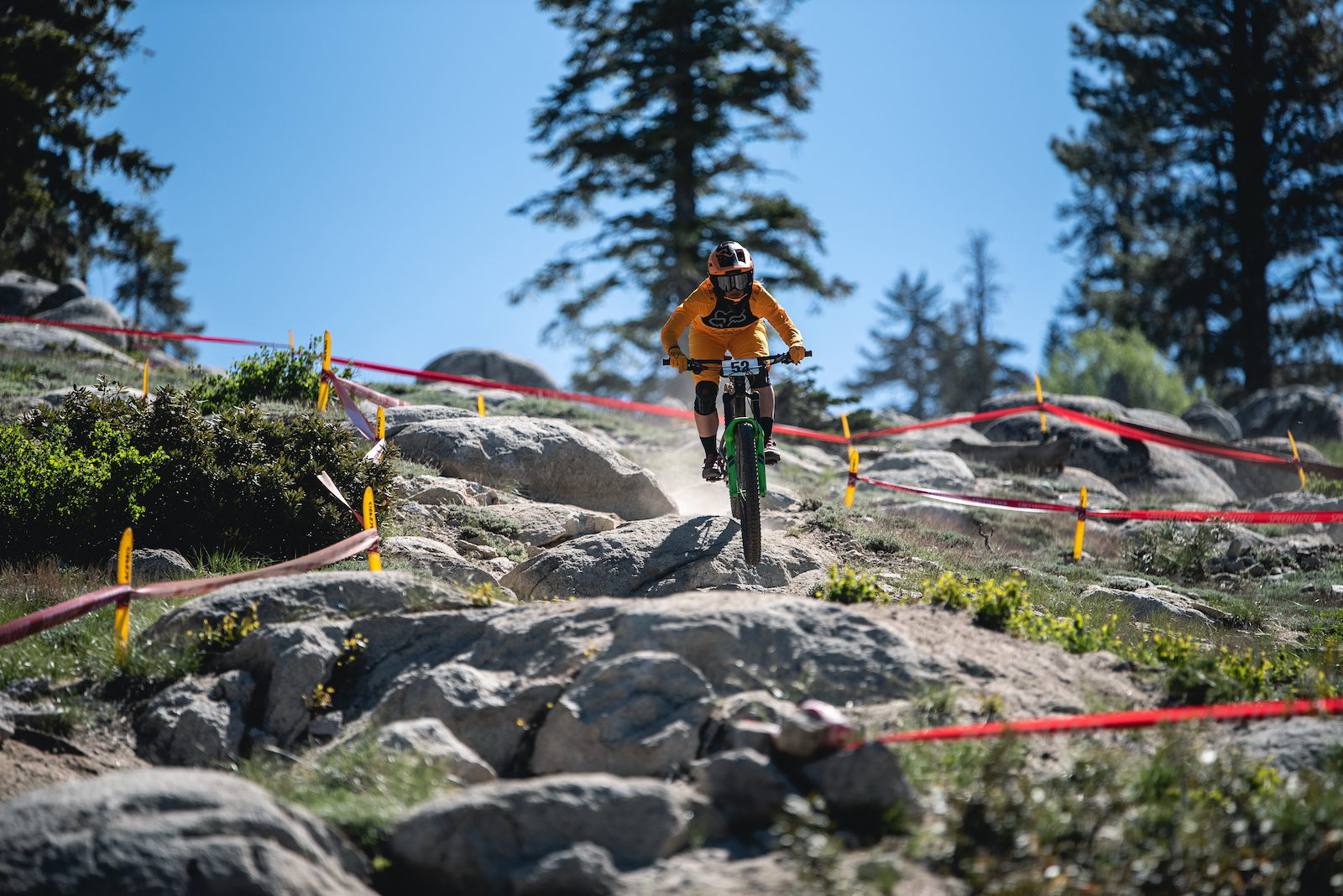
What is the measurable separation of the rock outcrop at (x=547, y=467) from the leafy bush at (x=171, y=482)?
2094 mm

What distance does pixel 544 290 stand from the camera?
2419 cm

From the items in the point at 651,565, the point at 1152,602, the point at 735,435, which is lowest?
the point at 1152,602

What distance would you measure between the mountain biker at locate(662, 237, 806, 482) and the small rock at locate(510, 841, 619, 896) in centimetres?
471

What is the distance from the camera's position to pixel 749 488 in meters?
7.28

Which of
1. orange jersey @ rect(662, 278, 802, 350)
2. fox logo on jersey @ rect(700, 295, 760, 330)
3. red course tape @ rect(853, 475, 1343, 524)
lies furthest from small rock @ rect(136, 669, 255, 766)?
red course tape @ rect(853, 475, 1343, 524)

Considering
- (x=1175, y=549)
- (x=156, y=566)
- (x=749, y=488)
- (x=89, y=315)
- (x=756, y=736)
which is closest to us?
(x=756, y=736)

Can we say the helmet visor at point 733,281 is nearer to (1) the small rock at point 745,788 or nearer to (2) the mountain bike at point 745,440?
(2) the mountain bike at point 745,440

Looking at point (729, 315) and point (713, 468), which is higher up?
point (729, 315)

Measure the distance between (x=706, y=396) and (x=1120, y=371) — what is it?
32065 millimetres

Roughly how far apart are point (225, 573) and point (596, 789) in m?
4.72

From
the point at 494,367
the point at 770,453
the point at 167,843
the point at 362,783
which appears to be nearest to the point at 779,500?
the point at 770,453

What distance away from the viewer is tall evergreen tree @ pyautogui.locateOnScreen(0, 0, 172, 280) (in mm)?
22141

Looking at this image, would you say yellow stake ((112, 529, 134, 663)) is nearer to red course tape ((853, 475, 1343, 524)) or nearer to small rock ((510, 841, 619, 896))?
small rock ((510, 841, 619, 896))

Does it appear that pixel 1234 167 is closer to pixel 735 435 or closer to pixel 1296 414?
pixel 1296 414
